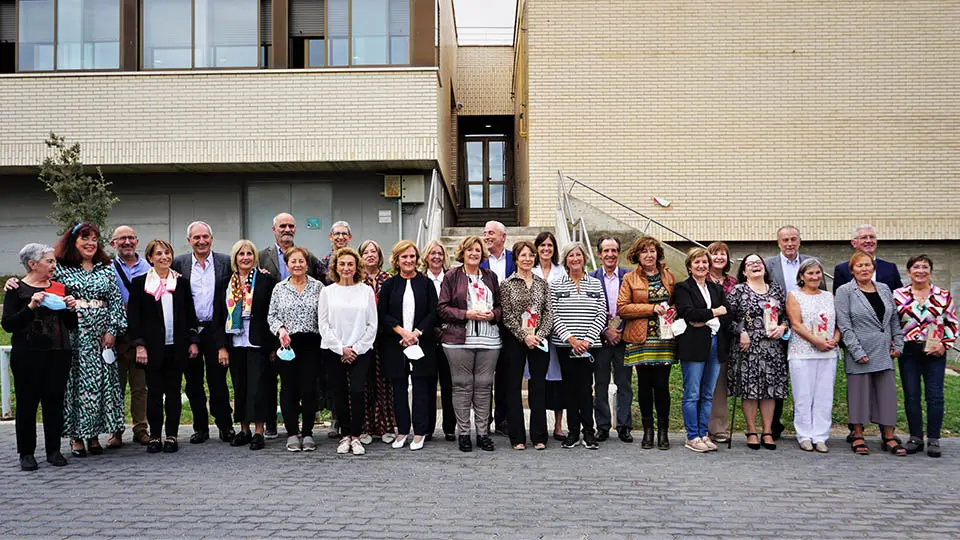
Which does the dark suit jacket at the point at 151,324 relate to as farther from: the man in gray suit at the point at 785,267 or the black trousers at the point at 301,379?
the man in gray suit at the point at 785,267

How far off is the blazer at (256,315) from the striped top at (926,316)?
19.0 feet

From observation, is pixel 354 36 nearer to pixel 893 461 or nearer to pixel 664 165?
pixel 664 165

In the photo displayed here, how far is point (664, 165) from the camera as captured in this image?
14656 millimetres

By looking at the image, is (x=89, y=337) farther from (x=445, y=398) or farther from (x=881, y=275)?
(x=881, y=275)

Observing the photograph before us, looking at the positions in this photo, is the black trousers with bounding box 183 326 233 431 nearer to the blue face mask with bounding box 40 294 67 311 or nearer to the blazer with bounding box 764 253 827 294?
the blue face mask with bounding box 40 294 67 311

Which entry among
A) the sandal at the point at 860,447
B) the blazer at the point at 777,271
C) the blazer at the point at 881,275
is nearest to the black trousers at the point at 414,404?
the blazer at the point at 777,271

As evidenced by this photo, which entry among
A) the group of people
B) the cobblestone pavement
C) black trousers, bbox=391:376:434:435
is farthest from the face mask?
black trousers, bbox=391:376:434:435

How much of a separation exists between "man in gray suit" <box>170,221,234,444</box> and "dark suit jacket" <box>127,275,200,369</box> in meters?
0.20

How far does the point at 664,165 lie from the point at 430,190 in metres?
4.88

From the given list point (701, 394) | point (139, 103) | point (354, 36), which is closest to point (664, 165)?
point (354, 36)

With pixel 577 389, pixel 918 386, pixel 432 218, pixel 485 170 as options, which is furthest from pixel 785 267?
pixel 485 170

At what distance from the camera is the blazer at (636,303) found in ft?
22.3

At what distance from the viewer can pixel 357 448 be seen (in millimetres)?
6547

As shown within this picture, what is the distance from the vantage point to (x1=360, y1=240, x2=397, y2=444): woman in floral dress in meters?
7.04
